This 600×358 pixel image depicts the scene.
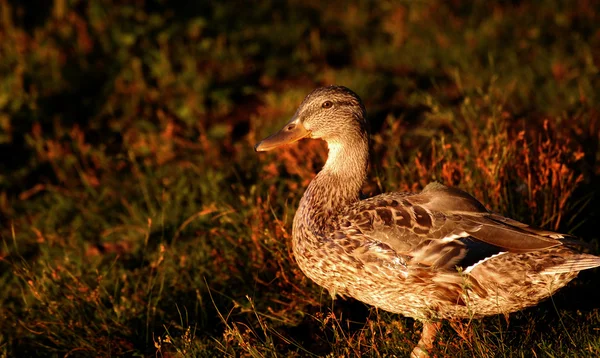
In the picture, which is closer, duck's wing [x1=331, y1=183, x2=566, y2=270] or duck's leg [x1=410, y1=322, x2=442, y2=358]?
duck's wing [x1=331, y1=183, x2=566, y2=270]

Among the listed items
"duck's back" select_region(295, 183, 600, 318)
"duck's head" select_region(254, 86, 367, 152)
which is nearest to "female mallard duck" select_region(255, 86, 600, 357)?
"duck's back" select_region(295, 183, 600, 318)

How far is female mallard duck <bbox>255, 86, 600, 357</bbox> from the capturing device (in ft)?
11.6

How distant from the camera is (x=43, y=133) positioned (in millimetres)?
6680

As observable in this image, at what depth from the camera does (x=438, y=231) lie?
3662 millimetres

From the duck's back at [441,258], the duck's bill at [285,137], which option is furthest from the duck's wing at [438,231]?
the duck's bill at [285,137]

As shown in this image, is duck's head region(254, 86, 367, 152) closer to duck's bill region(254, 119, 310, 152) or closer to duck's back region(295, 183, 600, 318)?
duck's bill region(254, 119, 310, 152)

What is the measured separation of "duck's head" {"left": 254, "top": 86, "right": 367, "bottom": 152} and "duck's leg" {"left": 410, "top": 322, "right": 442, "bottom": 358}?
3.86ft

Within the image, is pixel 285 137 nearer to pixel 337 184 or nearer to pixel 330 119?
pixel 330 119

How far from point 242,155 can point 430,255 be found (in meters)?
2.74

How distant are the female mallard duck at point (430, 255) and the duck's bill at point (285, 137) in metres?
0.40

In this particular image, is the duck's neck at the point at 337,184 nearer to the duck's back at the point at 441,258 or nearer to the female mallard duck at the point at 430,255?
the female mallard duck at the point at 430,255

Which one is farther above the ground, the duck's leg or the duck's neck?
the duck's neck

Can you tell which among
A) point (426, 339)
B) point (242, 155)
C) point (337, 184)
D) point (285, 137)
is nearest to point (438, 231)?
point (426, 339)

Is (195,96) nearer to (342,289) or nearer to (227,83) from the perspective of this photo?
(227,83)
